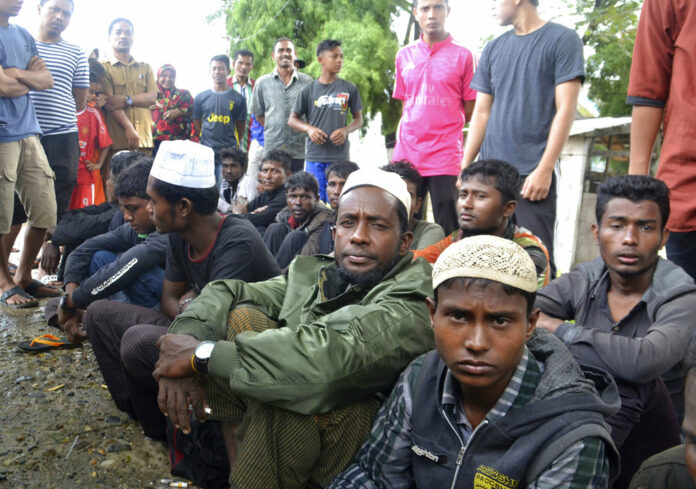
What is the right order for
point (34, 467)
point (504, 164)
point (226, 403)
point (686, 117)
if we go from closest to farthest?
point (226, 403)
point (686, 117)
point (34, 467)
point (504, 164)

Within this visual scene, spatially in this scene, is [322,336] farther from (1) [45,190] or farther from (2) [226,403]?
(1) [45,190]

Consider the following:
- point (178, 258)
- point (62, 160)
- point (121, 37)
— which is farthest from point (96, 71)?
point (178, 258)

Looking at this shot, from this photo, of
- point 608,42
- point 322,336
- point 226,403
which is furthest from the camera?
point 608,42

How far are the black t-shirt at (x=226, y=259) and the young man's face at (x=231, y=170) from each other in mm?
3725

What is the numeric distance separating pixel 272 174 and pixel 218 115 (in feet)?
6.65

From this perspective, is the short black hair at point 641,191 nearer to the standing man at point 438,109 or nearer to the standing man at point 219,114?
the standing man at point 438,109

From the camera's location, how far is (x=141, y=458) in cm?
279

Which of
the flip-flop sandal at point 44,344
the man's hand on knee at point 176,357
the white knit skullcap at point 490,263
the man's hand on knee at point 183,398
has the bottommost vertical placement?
the flip-flop sandal at point 44,344

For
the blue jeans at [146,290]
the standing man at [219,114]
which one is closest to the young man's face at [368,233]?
the blue jeans at [146,290]

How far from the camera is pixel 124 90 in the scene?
720 centimetres

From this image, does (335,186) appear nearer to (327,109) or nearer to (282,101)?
(327,109)

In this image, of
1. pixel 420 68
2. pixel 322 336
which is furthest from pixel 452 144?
pixel 322 336

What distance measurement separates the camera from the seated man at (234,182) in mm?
6773

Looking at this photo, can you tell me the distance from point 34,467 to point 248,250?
1.51 m
